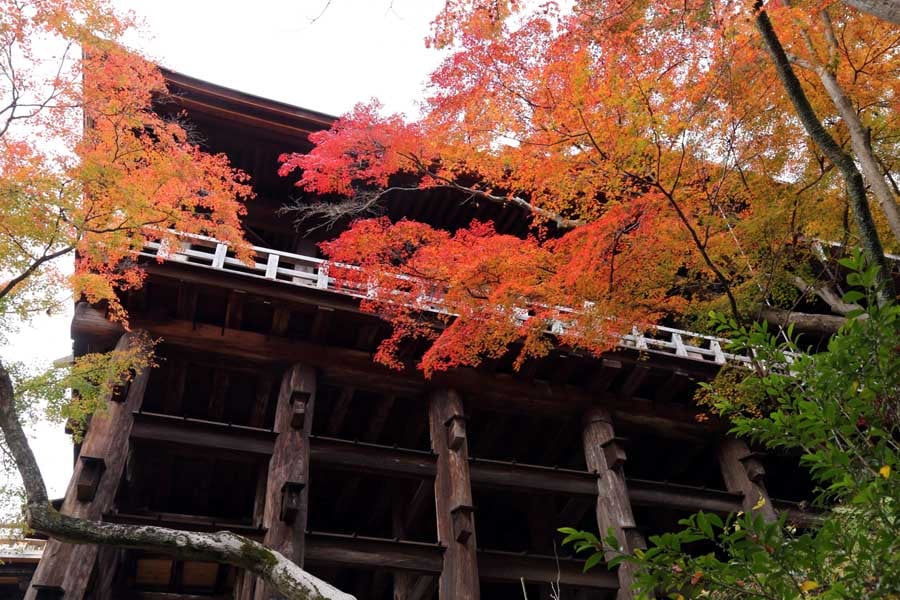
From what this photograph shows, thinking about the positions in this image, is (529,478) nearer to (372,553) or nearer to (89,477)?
(372,553)

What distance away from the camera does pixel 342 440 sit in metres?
9.77

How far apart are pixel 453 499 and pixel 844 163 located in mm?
7024

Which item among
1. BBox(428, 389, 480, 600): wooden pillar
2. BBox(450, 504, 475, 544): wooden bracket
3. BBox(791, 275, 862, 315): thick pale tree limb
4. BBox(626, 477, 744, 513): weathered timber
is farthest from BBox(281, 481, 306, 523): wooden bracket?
BBox(791, 275, 862, 315): thick pale tree limb

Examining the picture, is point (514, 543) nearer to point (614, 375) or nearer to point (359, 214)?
point (614, 375)

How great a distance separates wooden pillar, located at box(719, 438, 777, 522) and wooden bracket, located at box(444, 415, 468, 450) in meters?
5.49

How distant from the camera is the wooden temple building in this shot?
29.7 ft

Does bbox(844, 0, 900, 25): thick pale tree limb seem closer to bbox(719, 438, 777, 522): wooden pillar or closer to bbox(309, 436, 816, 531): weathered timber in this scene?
bbox(309, 436, 816, 531): weathered timber

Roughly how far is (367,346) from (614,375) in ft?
15.4

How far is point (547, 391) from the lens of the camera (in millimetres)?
11859

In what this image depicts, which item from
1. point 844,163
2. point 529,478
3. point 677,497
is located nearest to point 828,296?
point 844,163

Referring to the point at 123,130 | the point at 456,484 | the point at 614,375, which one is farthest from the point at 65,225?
the point at 614,375

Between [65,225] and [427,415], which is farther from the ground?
[427,415]

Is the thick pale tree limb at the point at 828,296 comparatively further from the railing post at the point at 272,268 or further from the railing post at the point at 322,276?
the railing post at the point at 272,268

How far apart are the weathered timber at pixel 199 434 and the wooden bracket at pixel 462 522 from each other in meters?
2.95
